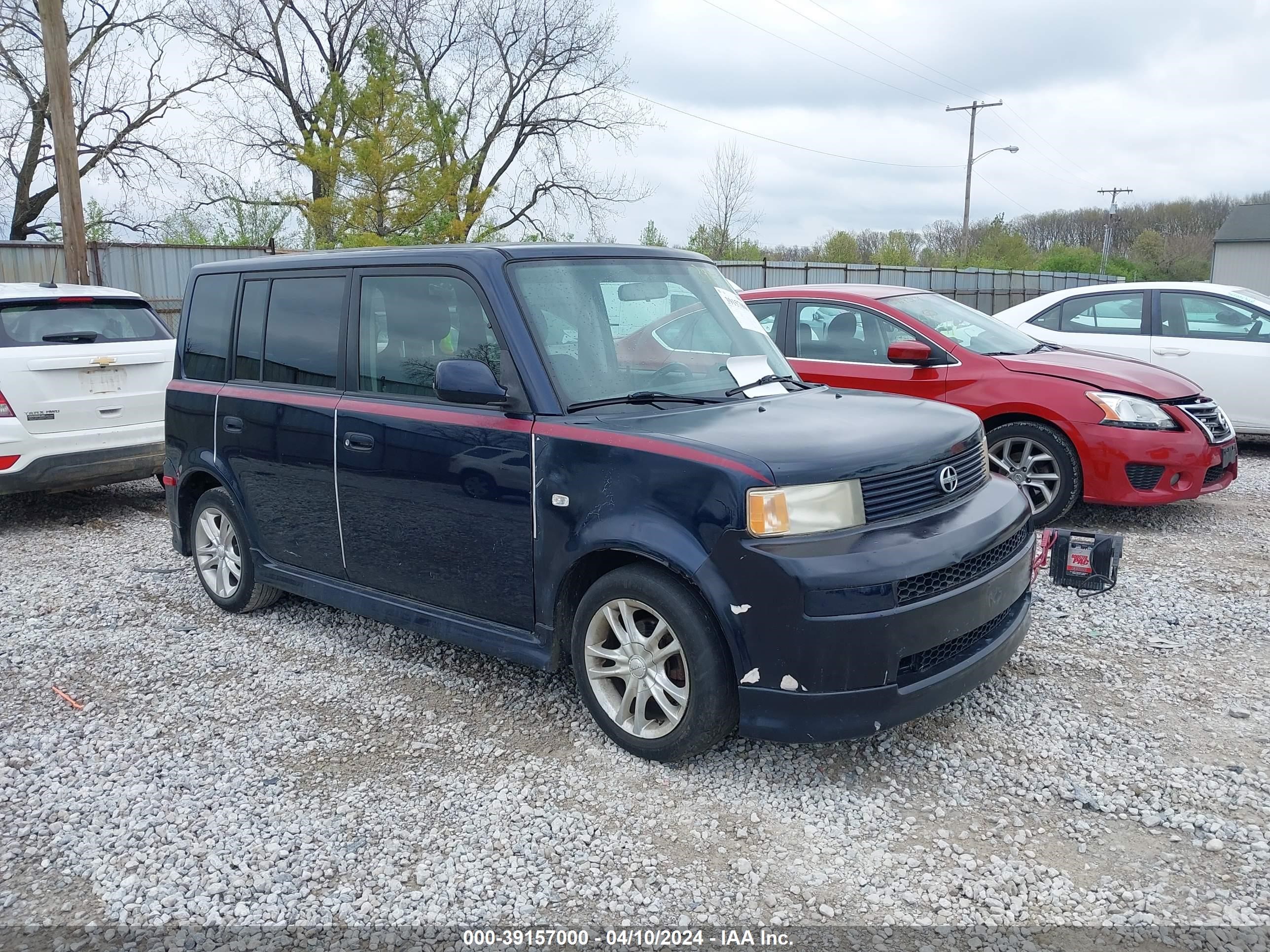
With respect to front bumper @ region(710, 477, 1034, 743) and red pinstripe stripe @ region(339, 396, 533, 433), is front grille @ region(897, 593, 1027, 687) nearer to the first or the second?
front bumper @ region(710, 477, 1034, 743)

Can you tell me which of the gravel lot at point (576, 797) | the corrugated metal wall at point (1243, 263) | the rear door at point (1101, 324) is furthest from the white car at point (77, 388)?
the corrugated metal wall at point (1243, 263)

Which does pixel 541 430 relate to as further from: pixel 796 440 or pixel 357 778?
pixel 357 778

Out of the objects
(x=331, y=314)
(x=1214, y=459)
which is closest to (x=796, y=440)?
(x=331, y=314)

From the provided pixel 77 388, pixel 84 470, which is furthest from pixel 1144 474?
pixel 77 388

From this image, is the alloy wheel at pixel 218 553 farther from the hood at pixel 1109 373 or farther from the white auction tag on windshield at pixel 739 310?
the hood at pixel 1109 373

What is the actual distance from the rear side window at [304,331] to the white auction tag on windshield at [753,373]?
1.83 m

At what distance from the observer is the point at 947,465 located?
3.62m

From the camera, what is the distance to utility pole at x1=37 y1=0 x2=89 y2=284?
11414 millimetres

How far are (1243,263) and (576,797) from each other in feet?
161

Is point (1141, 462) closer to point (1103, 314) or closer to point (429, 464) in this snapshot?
point (1103, 314)

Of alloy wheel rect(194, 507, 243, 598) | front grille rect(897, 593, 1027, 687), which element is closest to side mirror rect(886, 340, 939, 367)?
front grille rect(897, 593, 1027, 687)

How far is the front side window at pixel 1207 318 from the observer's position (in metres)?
8.86

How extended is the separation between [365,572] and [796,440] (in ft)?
7.12

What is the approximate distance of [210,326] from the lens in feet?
17.4
